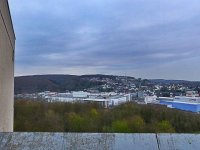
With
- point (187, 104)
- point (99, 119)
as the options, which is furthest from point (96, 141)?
point (187, 104)

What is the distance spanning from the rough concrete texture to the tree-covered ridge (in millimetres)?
27546

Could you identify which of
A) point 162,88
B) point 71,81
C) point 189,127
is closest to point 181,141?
point 189,127

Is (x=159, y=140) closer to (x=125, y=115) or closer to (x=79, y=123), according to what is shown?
(x=79, y=123)

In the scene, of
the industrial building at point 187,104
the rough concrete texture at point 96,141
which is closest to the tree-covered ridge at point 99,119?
the rough concrete texture at point 96,141

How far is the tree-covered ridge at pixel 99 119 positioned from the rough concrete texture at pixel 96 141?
2755cm

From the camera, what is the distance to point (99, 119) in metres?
38.4

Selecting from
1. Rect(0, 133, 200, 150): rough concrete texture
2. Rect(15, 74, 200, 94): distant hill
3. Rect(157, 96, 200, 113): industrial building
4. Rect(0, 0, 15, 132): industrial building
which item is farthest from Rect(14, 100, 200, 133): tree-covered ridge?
Rect(157, 96, 200, 113): industrial building

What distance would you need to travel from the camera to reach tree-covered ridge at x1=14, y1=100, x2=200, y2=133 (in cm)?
3331

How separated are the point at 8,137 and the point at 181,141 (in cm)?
145

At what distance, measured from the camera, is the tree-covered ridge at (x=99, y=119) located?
109ft

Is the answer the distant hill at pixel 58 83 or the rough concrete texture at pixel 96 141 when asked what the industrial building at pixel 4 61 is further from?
the distant hill at pixel 58 83

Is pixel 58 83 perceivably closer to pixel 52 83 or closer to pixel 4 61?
pixel 52 83

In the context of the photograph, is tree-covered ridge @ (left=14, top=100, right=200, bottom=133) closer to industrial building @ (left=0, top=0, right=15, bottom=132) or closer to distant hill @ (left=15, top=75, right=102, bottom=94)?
distant hill @ (left=15, top=75, right=102, bottom=94)

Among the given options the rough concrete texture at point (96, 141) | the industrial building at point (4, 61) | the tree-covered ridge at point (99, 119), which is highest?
the industrial building at point (4, 61)
